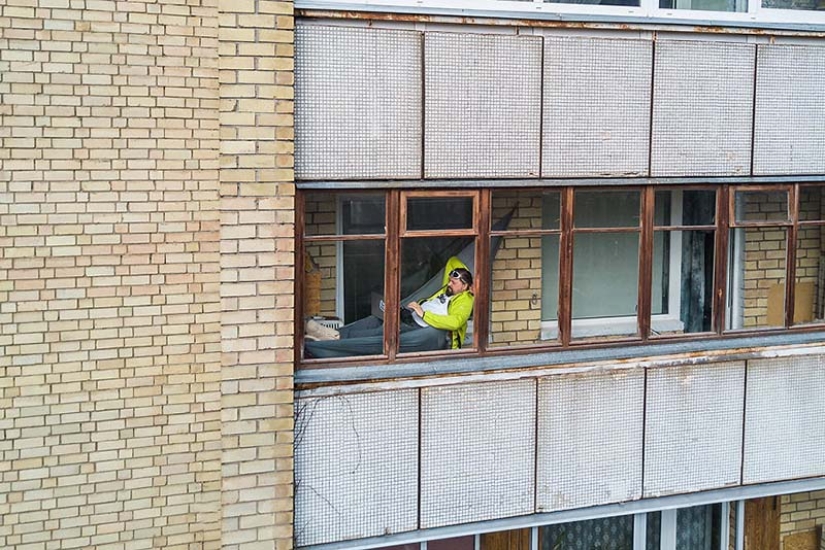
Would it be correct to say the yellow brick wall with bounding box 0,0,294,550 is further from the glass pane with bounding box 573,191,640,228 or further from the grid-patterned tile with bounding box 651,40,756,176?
the grid-patterned tile with bounding box 651,40,756,176

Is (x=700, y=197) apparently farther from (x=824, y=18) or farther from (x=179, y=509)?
(x=179, y=509)

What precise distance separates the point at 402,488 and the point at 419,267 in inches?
57.1

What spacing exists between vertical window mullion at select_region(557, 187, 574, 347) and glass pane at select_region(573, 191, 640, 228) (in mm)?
500

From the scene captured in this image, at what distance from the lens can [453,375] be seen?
193 inches

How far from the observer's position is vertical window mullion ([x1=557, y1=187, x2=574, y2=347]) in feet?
16.8

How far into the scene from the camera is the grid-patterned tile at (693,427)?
5.31 metres

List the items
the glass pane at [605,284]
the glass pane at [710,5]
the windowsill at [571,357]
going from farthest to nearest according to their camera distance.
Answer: the glass pane at [605,284]
the glass pane at [710,5]
the windowsill at [571,357]

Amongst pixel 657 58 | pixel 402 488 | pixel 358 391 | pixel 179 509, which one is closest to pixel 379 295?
pixel 358 391

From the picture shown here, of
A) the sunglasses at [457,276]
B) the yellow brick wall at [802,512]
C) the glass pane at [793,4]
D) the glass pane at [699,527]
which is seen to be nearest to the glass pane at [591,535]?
the glass pane at [699,527]

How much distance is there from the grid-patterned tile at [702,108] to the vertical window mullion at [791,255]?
48cm

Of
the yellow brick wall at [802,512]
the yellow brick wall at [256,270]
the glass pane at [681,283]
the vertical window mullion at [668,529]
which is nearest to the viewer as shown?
the yellow brick wall at [256,270]

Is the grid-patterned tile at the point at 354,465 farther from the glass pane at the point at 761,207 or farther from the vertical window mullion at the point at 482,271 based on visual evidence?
the glass pane at the point at 761,207

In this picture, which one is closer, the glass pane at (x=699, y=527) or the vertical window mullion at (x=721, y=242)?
the vertical window mullion at (x=721, y=242)

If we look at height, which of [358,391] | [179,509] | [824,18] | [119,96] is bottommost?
[179,509]
